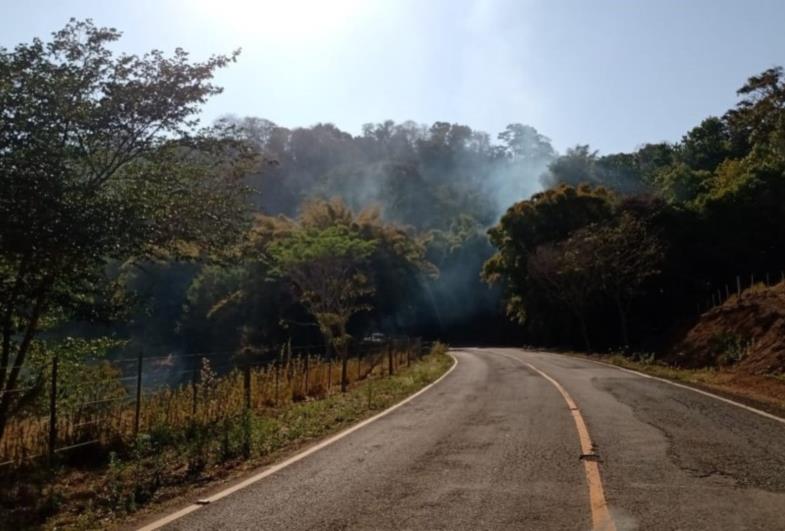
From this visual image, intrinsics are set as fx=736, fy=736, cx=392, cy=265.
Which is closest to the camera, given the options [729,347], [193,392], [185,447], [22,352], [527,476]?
[527,476]

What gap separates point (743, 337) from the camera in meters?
25.9

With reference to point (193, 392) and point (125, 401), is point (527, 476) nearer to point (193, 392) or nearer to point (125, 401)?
point (125, 401)

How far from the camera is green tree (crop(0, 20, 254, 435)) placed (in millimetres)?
10492

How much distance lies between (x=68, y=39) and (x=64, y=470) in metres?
7.26

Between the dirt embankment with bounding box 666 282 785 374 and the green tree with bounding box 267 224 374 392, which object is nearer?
the dirt embankment with bounding box 666 282 785 374

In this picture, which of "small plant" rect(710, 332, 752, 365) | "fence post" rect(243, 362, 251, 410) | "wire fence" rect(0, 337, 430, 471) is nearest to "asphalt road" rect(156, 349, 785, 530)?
"fence post" rect(243, 362, 251, 410)

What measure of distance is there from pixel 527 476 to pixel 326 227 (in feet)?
135

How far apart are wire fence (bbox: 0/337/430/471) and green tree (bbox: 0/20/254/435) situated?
0.55 metres

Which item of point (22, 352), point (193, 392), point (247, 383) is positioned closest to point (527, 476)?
point (193, 392)

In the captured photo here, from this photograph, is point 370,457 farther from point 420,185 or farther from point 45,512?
point 420,185

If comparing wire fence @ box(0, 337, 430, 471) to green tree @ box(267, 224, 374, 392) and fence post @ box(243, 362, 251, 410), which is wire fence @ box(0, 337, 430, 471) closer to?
fence post @ box(243, 362, 251, 410)

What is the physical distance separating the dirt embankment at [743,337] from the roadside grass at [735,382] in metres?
0.60

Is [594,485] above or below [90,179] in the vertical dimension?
below

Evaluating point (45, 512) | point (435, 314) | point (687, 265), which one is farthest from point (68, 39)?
point (435, 314)
